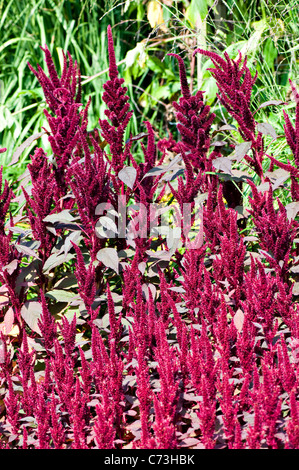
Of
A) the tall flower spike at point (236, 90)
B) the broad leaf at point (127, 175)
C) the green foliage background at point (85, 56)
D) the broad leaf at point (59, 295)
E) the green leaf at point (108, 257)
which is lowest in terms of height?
the broad leaf at point (59, 295)

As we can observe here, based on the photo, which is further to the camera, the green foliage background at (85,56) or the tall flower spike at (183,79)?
the green foliage background at (85,56)

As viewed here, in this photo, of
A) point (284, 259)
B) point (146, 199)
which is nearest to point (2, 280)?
point (146, 199)

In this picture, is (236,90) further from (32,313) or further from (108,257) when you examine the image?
(32,313)

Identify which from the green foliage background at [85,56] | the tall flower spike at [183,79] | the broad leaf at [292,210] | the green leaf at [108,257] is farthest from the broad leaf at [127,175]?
the green foliage background at [85,56]

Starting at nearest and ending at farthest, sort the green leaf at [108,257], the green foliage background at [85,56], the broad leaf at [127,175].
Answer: the green leaf at [108,257]
the broad leaf at [127,175]
the green foliage background at [85,56]

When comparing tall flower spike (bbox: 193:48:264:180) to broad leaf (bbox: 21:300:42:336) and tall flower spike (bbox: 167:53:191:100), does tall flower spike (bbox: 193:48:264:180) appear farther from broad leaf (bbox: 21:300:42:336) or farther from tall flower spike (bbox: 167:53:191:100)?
broad leaf (bbox: 21:300:42:336)

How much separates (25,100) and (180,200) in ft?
11.9

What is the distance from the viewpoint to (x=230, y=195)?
2406mm

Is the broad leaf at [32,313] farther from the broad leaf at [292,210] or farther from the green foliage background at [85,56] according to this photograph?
the green foliage background at [85,56]

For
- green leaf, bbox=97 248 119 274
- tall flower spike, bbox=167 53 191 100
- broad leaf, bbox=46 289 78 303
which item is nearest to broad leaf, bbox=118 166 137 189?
green leaf, bbox=97 248 119 274

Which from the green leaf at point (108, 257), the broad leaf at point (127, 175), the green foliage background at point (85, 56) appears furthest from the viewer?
the green foliage background at point (85, 56)

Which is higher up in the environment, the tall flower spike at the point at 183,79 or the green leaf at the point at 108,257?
the tall flower spike at the point at 183,79

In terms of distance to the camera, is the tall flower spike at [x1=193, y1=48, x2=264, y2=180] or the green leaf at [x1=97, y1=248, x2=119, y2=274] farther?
the tall flower spike at [x1=193, y1=48, x2=264, y2=180]
